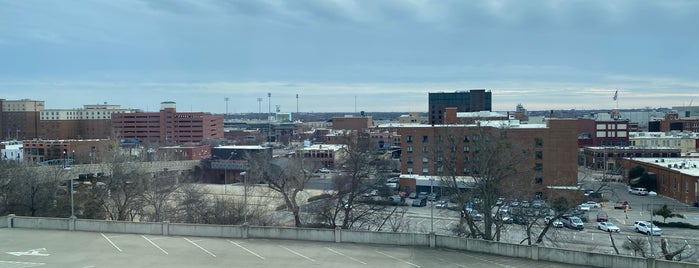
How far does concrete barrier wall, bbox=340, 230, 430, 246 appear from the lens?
22203 millimetres

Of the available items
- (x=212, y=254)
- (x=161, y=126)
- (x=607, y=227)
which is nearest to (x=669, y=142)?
(x=607, y=227)

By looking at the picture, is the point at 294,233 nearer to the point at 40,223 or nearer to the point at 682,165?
the point at 40,223

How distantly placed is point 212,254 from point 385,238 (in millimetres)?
6363

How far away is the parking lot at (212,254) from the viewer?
20078 mm

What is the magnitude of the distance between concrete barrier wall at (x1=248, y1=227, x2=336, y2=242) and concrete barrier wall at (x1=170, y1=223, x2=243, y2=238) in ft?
2.03

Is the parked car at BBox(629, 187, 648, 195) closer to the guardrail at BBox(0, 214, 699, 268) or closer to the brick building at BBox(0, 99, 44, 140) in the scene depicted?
the guardrail at BBox(0, 214, 699, 268)

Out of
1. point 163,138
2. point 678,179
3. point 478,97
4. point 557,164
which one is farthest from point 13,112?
point 678,179

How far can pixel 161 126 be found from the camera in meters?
127

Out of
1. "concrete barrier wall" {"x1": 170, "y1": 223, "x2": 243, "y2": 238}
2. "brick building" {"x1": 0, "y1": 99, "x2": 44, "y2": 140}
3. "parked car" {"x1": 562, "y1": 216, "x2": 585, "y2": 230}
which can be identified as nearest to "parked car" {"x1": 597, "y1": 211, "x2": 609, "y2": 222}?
"parked car" {"x1": 562, "y1": 216, "x2": 585, "y2": 230}

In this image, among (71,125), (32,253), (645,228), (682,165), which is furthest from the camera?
(71,125)

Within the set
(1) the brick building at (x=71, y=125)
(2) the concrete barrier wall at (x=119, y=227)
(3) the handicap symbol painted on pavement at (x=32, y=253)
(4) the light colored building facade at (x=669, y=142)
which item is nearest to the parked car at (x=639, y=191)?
(4) the light colored building facade at (x=669, y=142)

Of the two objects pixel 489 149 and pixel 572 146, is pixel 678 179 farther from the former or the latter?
pixel 489 149

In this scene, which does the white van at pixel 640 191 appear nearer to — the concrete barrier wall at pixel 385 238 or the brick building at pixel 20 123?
the concrete barrier wall at pixel 385 238

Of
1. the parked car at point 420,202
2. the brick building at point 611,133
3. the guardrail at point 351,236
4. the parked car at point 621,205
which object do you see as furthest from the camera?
the brick building at point 611,133
